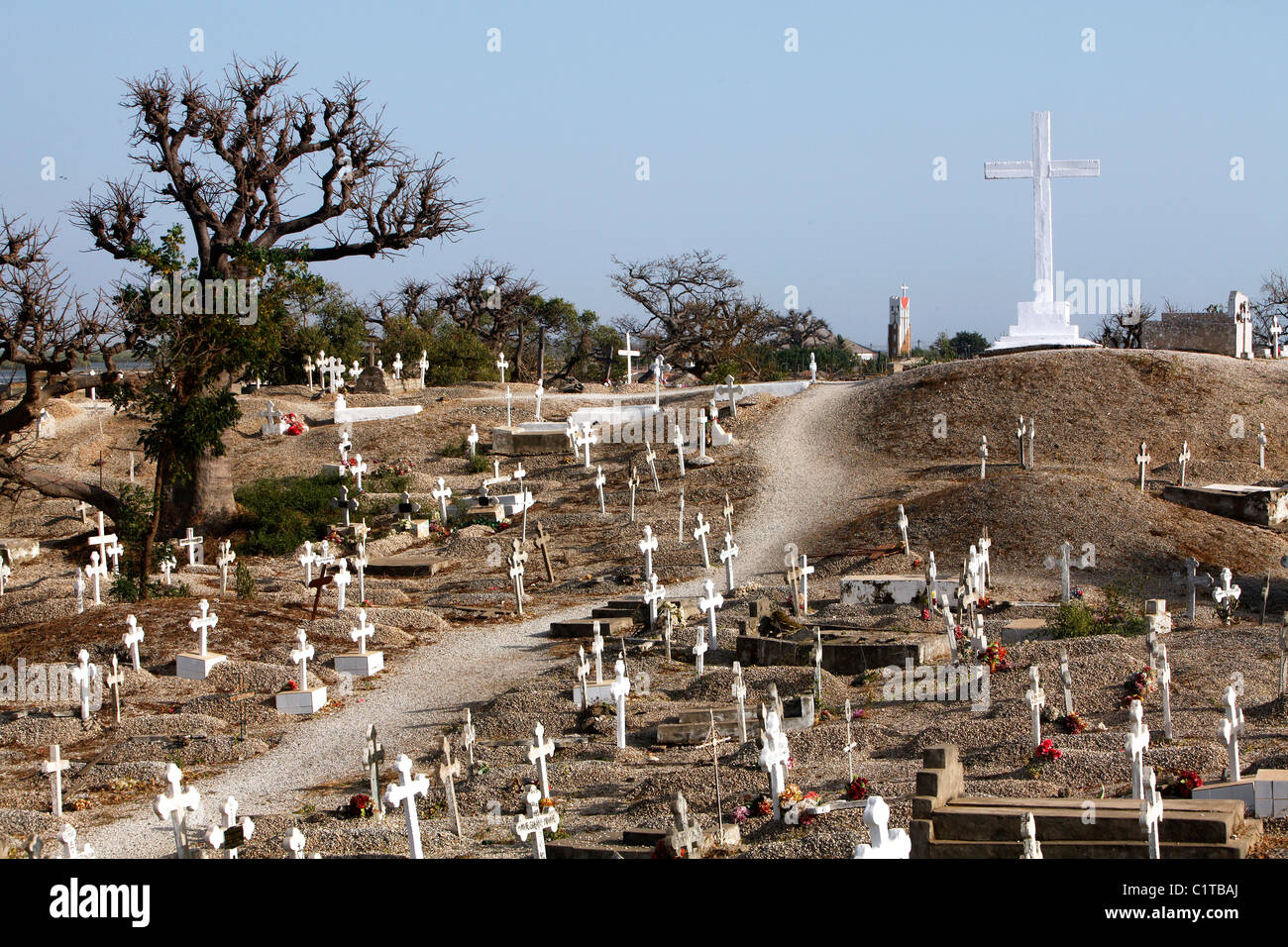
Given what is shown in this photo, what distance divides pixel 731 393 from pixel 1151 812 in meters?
28.2

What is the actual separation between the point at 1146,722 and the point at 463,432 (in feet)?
91.5

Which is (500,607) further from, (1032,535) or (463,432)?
(463,432)

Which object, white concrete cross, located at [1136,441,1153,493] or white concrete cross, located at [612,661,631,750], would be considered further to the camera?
white concrete cross, located at [1136,441,1153,493]

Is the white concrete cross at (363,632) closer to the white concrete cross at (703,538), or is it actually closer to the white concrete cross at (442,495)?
the white concrete cross at (703,538)

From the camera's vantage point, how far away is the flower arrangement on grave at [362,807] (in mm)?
12125

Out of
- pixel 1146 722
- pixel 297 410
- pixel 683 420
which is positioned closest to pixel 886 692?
pixel 1146 722

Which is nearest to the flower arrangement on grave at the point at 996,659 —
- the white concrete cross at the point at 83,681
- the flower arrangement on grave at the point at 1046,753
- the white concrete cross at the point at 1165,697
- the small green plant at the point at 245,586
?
the white concrete cross at the point at 1165,697

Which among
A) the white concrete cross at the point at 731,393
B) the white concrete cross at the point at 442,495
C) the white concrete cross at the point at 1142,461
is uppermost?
the white concrete cross at the point at 731,393

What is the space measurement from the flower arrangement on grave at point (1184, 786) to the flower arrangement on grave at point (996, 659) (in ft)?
16.9

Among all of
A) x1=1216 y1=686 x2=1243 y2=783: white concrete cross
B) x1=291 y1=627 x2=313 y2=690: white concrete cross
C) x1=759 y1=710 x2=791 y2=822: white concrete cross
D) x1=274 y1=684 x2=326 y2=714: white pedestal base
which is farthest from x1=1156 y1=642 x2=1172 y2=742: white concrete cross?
x1=291 y1=627 x2=313 y2=690: white concrete cross

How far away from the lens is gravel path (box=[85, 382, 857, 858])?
43.0 feet

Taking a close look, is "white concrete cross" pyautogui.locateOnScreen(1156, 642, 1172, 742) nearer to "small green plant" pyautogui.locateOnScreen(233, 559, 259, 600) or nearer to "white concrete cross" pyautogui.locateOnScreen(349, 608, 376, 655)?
"white concrete cross" pyautogui.locateOnScreen(349, 608, 376, 655)

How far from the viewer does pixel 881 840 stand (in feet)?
24.7

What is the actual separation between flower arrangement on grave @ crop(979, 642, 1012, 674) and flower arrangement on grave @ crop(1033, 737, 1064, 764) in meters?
3.63
